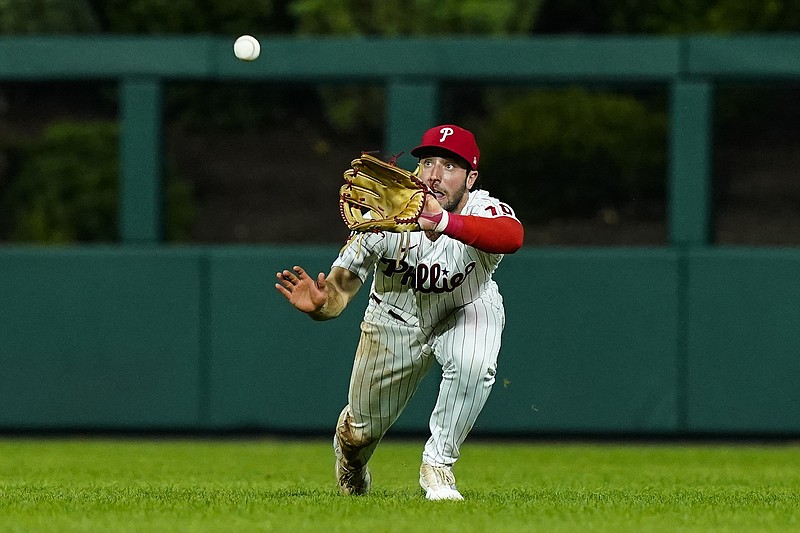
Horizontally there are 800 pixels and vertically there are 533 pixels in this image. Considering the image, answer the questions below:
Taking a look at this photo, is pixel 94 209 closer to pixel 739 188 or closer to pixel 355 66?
pixel 355 66

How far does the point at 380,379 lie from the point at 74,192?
6.71m

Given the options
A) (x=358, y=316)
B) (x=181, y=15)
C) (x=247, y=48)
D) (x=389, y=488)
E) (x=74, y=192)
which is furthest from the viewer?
(x=181, y=15)

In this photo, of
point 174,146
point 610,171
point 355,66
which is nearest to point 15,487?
point 355,66

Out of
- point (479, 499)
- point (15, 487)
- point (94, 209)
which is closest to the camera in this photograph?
point (479, 499)

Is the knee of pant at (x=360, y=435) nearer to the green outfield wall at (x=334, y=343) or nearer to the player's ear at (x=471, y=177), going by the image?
the player's ear at (x=471, y=177)

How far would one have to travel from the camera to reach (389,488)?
291 inches

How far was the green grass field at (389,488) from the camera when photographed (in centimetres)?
561

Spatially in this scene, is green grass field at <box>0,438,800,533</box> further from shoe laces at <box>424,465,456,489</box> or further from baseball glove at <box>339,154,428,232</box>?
baseball glove at <box>339,154,428,232</box>

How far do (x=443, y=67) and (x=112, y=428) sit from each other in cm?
322

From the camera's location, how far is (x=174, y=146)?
1576 centimetres

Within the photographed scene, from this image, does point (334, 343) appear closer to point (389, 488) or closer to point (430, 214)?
point (389, 488)

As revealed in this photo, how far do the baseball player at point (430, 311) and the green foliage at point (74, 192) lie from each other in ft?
18.6

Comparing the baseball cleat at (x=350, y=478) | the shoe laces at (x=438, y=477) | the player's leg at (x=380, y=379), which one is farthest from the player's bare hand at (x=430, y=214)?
the baseball cleat at (x=350, y=478)

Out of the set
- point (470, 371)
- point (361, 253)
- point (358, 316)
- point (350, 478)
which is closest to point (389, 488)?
point (350, 478)
